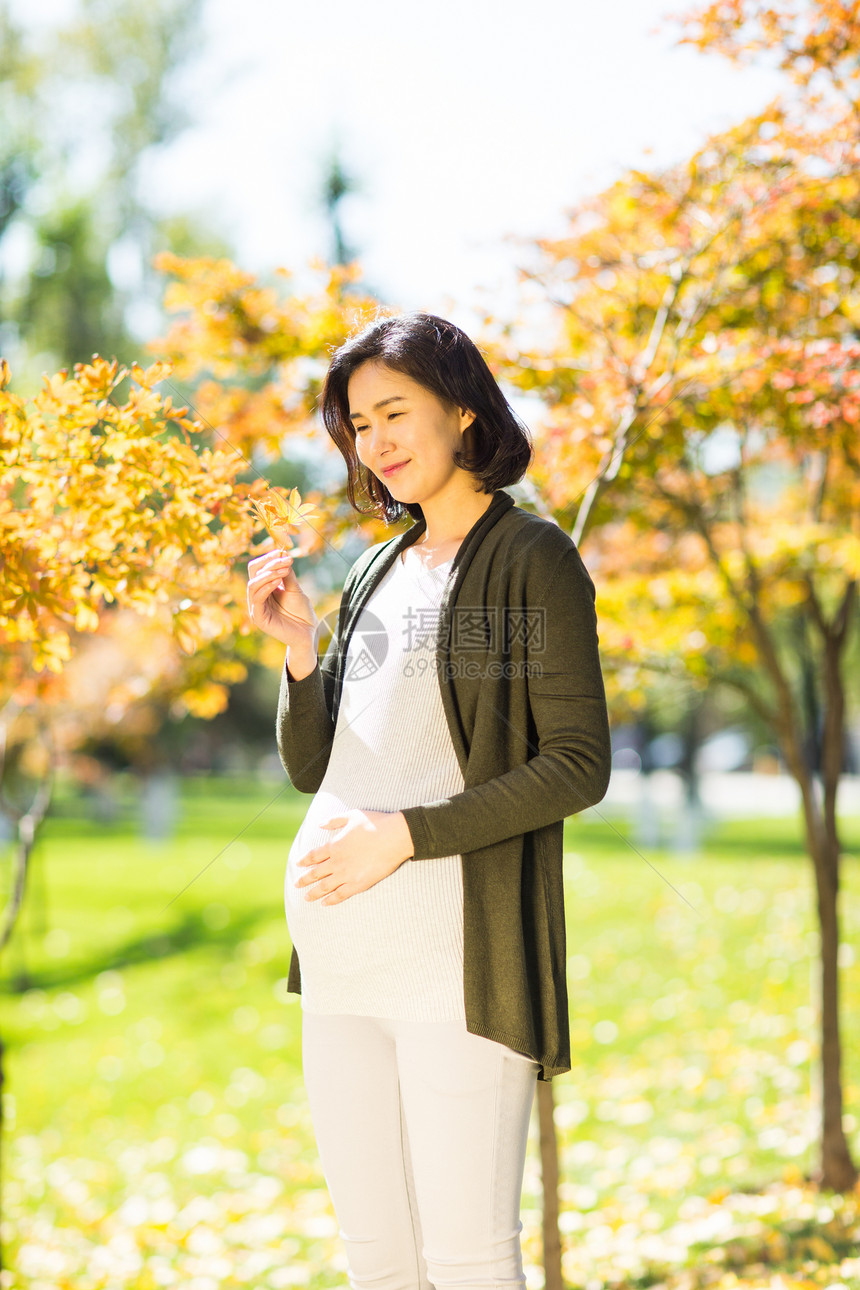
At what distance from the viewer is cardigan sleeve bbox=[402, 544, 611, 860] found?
1.26 metres

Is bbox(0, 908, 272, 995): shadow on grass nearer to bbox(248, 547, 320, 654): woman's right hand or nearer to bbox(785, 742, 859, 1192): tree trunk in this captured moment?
bbox(785, 742, 859, 1192): tree trunk

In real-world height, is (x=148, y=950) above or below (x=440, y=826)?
below

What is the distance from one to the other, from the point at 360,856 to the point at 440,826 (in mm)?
102

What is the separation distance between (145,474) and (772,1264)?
2.66m

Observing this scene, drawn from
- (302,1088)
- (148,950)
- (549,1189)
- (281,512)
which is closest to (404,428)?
(281,512)

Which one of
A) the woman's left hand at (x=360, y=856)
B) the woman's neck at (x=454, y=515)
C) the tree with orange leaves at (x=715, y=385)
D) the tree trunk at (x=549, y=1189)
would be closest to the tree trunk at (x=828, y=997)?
the tree with orange leaves at (x=715, y=385)

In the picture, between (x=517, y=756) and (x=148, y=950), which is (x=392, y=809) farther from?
(x=148, y=950)

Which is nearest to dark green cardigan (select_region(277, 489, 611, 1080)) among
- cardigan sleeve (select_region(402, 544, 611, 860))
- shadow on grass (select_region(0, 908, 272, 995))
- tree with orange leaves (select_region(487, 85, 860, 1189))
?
cardigan sleeve (select_region(402, 544, 611, 860))

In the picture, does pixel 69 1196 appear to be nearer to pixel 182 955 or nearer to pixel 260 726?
pixel 182 955

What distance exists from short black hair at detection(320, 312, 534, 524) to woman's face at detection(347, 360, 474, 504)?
13 mm

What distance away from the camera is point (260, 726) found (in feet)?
90.2

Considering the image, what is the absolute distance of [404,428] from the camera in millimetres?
1415

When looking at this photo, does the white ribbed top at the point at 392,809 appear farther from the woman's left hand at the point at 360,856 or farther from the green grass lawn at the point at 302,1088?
the green grass lawn at the point at 302,1088

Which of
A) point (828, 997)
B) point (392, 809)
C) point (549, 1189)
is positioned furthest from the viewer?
point (828, 997)
